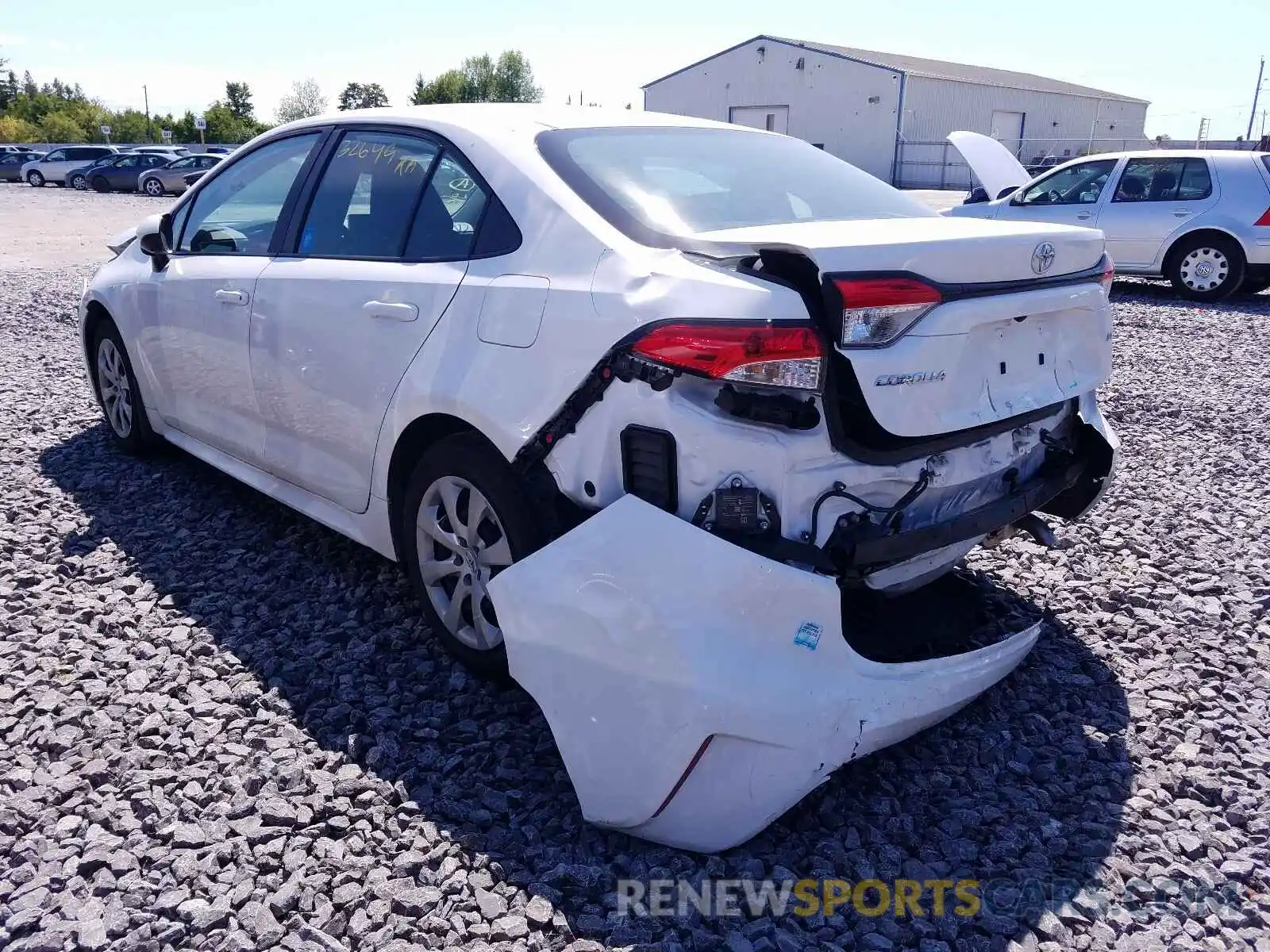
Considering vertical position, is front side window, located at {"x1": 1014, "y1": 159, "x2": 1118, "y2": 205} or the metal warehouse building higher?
the metal warehouse building

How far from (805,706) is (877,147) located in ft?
148

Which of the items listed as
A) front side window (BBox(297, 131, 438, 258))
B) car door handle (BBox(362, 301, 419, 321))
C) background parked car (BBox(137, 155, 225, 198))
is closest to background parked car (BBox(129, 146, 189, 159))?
background parked car (BBox(137, 155, 225, 198))

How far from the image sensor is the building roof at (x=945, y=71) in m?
44.1

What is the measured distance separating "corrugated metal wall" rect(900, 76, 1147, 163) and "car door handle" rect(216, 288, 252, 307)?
3849cm

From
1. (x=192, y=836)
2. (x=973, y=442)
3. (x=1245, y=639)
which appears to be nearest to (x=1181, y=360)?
(x=1245, y=639)

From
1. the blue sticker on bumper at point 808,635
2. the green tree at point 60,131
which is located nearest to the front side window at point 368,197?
the blue sticker on bumper at point 808,635

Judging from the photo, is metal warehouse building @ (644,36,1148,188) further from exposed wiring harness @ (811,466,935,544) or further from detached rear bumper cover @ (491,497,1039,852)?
detached rear bumper cover @ (491,497,1039,852)

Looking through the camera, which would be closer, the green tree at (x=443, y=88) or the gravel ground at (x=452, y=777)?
the gravel ground at (x=452, y=777)

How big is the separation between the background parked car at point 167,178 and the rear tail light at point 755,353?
34.8 m

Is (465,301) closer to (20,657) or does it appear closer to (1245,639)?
(20,657)

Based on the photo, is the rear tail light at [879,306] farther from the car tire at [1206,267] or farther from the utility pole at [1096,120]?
the utility pole at [1096,120]

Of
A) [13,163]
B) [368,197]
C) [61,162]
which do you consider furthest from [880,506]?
[13,163]

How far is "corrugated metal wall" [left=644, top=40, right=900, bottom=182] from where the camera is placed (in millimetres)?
43062

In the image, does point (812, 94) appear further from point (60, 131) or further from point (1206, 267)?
point (60, 131)
